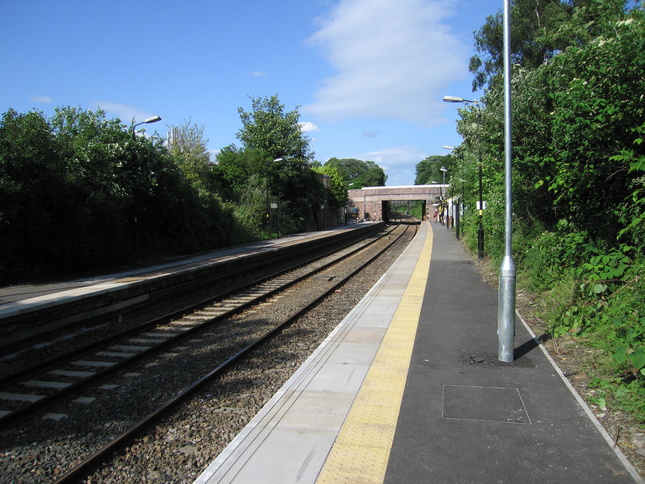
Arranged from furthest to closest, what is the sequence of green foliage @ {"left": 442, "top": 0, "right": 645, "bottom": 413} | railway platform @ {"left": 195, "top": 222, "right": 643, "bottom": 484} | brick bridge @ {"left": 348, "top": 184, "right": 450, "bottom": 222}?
brick bridge @ {"left": 348, "top": 184, "right": 450, "bottom": 222}, green foliage @ {"left": 442, "top": 0, "right": 645, "bottom": 413}, railway platform @ {"left": 195, "top": 222, "right": 643, "bottom": 484}

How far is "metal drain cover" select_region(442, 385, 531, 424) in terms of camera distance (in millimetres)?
4773

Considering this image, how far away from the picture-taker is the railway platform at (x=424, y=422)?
3809mm

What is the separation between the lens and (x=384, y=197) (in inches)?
3450

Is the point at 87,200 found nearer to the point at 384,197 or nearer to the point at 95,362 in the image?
the point at 95,362

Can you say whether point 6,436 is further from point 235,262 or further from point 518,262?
point 235,262

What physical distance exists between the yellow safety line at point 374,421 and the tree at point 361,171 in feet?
508

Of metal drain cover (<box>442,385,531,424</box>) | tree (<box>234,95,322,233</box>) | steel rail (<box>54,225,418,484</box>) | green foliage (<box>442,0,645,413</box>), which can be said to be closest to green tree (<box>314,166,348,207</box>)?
tree (<box>234,95,322,233</box>)

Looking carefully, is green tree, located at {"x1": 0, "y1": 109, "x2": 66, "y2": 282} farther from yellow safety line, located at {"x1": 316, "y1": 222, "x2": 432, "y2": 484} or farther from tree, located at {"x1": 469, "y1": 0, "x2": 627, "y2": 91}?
tree, located at {"x1": 469, "y1": 0, "x2": 627, "y2": 91}

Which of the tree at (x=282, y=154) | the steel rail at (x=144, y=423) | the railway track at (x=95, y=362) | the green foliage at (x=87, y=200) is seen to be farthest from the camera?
the tree at (x=282, y=154)

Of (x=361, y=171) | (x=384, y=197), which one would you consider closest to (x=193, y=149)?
(x=384, y=197)

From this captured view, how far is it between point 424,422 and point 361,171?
170754 mm

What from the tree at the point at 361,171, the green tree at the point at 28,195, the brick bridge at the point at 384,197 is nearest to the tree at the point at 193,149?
the green tree at the point at 28,195

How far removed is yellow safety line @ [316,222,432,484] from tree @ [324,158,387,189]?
155 meters

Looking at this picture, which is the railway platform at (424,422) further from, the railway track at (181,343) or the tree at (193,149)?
the tree at (193,149)
